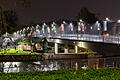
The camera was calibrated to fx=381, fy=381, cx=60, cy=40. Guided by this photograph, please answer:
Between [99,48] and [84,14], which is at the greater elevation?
[84,14]

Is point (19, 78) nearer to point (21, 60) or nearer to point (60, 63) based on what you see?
point (60, 63)

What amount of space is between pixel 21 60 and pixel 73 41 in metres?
22.1

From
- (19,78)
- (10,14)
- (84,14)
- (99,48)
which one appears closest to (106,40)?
(99,48)

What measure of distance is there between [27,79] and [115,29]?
62.0 metres

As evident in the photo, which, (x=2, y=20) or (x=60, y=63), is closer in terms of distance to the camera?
(x=2, y=20)

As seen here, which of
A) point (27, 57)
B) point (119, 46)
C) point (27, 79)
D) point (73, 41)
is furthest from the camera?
point (73, 41)

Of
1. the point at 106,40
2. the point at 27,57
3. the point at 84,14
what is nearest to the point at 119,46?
the point at 106,40

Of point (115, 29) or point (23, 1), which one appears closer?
point (23, 1)

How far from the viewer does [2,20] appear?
14477 millimetres

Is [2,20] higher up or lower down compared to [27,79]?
higher up

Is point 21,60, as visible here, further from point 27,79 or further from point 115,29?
point 27,79

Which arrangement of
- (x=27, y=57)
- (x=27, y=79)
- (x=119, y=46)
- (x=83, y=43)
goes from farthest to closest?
(x=83, y=43) < (x=27, y=57) < (x=119, y=46) < (x=27, y=79)

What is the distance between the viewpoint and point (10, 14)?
1599 centimetres

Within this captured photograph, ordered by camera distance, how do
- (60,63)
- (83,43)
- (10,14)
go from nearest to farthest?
(10,14) < (60,63) < (83,43)
